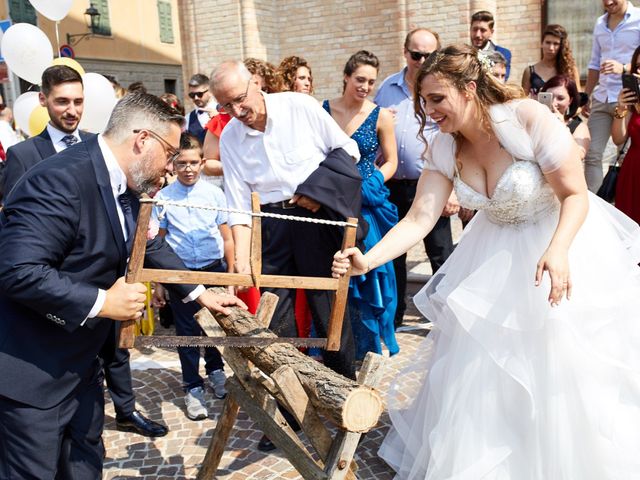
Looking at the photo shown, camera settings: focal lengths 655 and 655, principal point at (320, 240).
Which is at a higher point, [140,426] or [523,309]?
[523,309]

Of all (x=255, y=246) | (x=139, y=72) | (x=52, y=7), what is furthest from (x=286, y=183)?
(x=139, y=72)

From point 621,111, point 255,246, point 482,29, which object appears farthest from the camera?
point 482,29

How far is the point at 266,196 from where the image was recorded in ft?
13.0

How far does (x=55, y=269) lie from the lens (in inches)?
93.6

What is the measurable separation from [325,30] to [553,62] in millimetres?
10725

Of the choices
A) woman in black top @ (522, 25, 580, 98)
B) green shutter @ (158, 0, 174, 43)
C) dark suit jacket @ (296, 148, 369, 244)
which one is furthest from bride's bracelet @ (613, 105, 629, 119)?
green shutter @ (158, 0, 174, 43)

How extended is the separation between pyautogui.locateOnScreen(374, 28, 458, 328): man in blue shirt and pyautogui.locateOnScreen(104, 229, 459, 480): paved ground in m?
1.05

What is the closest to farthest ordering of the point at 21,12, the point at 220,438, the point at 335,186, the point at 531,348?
the point at 531,348 < the point at 220,438 < the point at 335,186 < the point at 21,12

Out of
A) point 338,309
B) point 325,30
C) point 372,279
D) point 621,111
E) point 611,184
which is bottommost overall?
point 372,279

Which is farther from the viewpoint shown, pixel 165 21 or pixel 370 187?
pixel 165 21

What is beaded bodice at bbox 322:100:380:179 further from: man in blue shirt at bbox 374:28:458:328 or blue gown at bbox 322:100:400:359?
man in blue shirt at bbox 374:28:458:328

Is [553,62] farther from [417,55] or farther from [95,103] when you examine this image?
[95,103]

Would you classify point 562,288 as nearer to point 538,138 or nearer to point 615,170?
point 538,138

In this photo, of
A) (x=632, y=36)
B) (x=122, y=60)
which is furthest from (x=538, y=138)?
(x=122, y=60)
